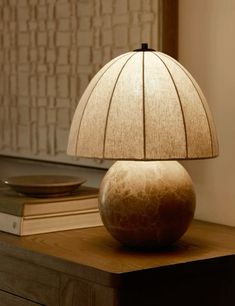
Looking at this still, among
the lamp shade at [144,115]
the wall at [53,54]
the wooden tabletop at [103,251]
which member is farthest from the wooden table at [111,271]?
the wall at [53,54]

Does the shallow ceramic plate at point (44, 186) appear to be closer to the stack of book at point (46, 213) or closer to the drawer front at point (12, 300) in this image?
the stack of book at point (46, 213)

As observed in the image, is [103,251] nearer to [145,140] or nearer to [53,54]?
[145,140]

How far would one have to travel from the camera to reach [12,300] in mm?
1242

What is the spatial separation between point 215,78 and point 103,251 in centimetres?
41

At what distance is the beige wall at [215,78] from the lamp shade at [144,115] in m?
0.21

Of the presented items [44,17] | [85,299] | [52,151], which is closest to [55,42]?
[44,17]

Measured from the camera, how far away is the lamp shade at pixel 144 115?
1078 millimetres

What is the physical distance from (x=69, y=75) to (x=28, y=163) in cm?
27

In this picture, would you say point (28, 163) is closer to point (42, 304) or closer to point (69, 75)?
point (69, 75)

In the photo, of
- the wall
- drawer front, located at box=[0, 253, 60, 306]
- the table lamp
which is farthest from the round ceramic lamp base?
the wall

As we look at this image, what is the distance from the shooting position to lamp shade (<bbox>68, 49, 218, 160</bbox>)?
1.08 meters

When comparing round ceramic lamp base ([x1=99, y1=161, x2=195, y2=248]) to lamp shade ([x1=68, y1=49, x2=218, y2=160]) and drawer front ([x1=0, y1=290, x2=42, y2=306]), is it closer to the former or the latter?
lamp shade ([x1=68, y1=49, x2=218, y2=160])

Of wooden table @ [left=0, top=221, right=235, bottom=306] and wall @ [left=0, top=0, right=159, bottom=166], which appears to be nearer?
wooden table @ [left=0, top=221, right=235, bottom=306]

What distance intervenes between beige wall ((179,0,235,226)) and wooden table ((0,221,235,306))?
100 mm
